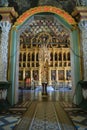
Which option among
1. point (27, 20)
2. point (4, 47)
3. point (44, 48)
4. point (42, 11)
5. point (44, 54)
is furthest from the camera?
point (44, 54)

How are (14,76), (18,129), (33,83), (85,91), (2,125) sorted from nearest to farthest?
(18,129), (2,125), (85,91), (14,76), (33,83)

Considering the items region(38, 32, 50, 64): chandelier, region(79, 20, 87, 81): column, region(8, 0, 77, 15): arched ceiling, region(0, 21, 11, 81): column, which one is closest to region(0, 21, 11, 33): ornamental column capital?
region(0, 21, 11, 81): column

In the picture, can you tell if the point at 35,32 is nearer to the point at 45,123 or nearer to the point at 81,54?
the point at 81,54

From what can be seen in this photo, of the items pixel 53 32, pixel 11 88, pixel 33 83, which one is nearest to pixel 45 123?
pixel 11 88

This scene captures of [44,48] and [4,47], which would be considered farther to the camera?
[44,48]

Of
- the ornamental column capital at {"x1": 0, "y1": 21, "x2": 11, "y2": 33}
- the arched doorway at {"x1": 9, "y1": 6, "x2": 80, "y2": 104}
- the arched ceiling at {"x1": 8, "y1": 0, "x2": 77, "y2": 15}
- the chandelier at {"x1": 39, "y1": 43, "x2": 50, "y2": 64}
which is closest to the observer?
the ornamental column capital at {"x1": 0, "y1": 21, "x2": 11, "y2": 33}

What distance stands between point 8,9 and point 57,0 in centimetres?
255

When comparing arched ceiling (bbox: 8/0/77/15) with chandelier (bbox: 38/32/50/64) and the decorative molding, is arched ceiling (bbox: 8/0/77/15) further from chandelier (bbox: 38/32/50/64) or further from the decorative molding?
chandelier (bbox: 38/32/50/64)

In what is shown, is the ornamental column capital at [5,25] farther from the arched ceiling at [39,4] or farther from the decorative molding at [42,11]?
the arched ceiling at [39,4]

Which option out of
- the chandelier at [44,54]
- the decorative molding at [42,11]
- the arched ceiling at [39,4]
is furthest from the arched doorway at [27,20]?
the chandelier at [44,54]

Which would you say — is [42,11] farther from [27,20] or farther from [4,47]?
[4,47]

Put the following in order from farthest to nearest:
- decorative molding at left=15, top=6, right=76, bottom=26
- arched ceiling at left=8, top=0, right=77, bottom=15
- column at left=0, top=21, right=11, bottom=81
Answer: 1. arched ceiling at left=8, top=0, right=77, bottom=15
2. decorative molding at left=15, top=6, right=76, bottom=26
3. column at left=0, top=21, right=11, bottom=81

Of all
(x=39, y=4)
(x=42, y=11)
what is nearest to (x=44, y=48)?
(x=39, y=4)

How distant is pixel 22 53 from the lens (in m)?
23.1
